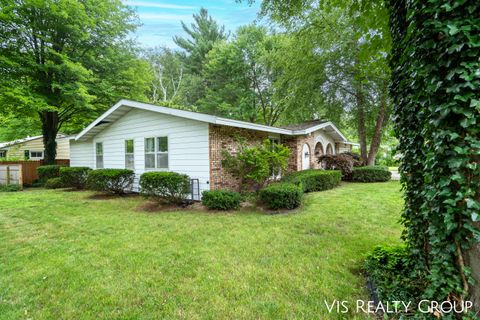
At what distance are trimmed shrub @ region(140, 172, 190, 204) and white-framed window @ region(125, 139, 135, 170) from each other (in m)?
3.24

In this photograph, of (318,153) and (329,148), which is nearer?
(318,153)

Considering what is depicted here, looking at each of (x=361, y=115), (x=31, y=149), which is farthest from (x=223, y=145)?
(x=31, y=149)

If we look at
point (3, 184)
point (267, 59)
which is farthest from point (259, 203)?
point (3, 184)

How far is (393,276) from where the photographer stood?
2.68 m

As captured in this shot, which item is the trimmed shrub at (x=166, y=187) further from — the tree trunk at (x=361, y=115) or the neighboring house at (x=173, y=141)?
the tree trunk at (x=361, y=115)

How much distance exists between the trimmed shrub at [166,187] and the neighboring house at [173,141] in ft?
2.59

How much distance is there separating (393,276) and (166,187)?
6.23m

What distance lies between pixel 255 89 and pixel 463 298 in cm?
2166

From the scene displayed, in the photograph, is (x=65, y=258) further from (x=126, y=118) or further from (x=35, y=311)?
(x=126, y=118)

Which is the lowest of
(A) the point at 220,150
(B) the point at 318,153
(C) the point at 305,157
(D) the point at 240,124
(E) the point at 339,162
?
(E) the point at 339,162

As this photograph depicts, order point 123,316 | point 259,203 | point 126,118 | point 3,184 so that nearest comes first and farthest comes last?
point 123,316, point 259,203, point 126,118, point 3,184

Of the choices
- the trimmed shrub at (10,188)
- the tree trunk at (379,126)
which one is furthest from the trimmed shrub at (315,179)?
the trimmed shrub at (10,188)

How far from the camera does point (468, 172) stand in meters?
1.71

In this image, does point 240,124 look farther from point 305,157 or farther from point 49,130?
point 49,130
